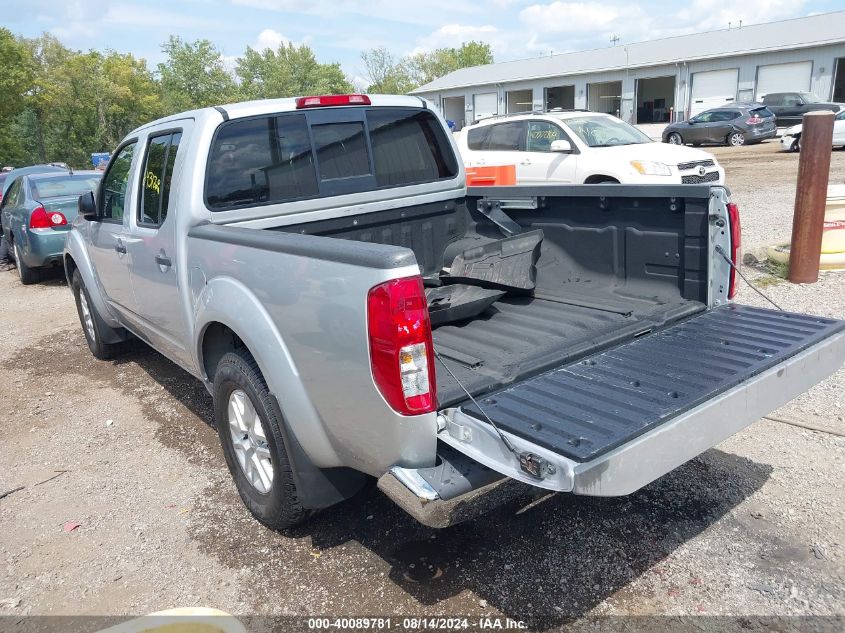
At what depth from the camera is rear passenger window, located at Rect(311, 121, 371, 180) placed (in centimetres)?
409

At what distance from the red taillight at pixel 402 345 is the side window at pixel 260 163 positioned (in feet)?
5.72

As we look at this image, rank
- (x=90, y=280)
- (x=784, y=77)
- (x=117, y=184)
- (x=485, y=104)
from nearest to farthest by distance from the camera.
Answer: (x=117, y=184)
(x=90, y=280)
(x=784, y=77)
(x=485, y=104)

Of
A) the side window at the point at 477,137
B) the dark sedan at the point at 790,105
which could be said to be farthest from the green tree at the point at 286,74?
the side window at the point at 477,137

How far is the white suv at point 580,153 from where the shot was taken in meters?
10.7

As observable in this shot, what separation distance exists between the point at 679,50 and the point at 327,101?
41.0 meters

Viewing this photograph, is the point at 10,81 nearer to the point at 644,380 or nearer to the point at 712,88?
the point at 712,88

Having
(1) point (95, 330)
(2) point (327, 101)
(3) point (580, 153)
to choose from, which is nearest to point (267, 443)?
(2) point (327, 101)

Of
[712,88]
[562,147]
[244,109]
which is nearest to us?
[244,109]

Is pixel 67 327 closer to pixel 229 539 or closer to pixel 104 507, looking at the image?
pixel 104 507

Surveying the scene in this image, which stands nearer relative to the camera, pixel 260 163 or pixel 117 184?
pixel 260 163

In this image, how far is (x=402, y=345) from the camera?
2402 mm

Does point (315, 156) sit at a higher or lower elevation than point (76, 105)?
lower

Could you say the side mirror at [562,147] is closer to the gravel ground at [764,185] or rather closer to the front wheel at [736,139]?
the gravel ground at [764,185]

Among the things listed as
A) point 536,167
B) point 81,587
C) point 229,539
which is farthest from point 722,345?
point 536,167
